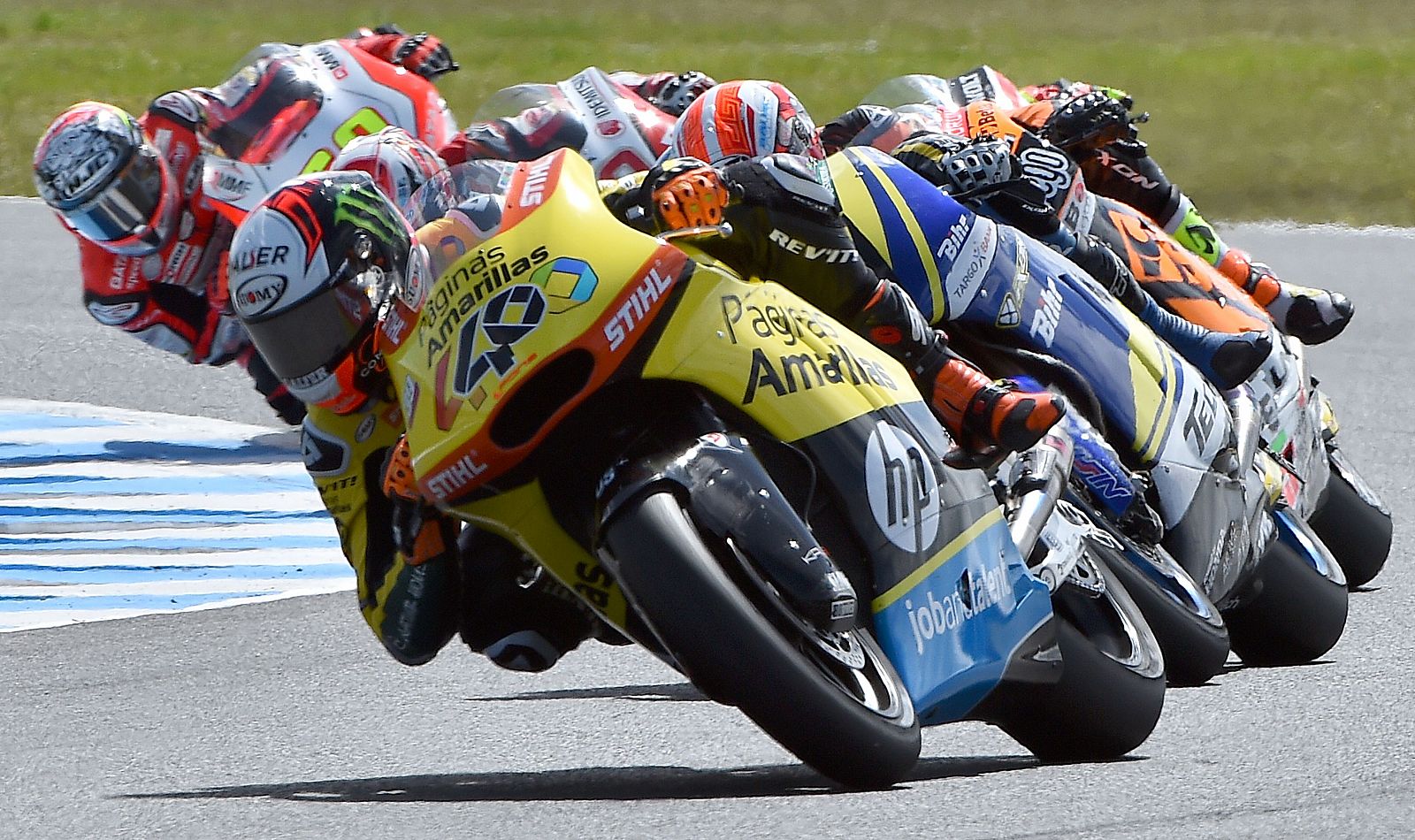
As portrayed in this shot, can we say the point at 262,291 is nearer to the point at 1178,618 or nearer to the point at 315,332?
the point at 315,332

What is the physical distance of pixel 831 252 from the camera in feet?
15.1

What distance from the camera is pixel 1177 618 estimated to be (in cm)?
533

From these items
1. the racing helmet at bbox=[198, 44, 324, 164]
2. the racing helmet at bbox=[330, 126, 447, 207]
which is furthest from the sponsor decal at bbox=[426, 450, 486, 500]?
the racing helmet at bbox=[198, 44, 324, 164]

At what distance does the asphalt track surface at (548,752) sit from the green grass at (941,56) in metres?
11.2

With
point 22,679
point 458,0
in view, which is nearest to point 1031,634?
point 22,679

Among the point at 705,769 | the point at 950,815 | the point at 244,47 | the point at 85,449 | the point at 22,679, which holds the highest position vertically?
the point at 950,815

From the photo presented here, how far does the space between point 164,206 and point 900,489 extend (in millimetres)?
5265

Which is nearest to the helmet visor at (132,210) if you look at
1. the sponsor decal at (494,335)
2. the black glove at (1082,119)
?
the black glove at (1082,119)

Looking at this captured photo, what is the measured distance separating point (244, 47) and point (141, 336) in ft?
49.8

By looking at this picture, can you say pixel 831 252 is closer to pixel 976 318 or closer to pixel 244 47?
pixel 976 318

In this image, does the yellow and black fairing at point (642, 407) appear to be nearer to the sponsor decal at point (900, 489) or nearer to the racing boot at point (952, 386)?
the sponsor decal at point (900, 489)

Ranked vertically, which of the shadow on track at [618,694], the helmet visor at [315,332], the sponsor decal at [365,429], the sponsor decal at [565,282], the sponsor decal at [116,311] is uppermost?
the sponsor decal at [565,282]

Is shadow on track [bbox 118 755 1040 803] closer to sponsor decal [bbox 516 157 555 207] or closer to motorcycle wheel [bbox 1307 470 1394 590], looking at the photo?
sponsor decal [bbox 516 157 555 207]

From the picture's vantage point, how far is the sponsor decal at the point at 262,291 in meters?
4.54
